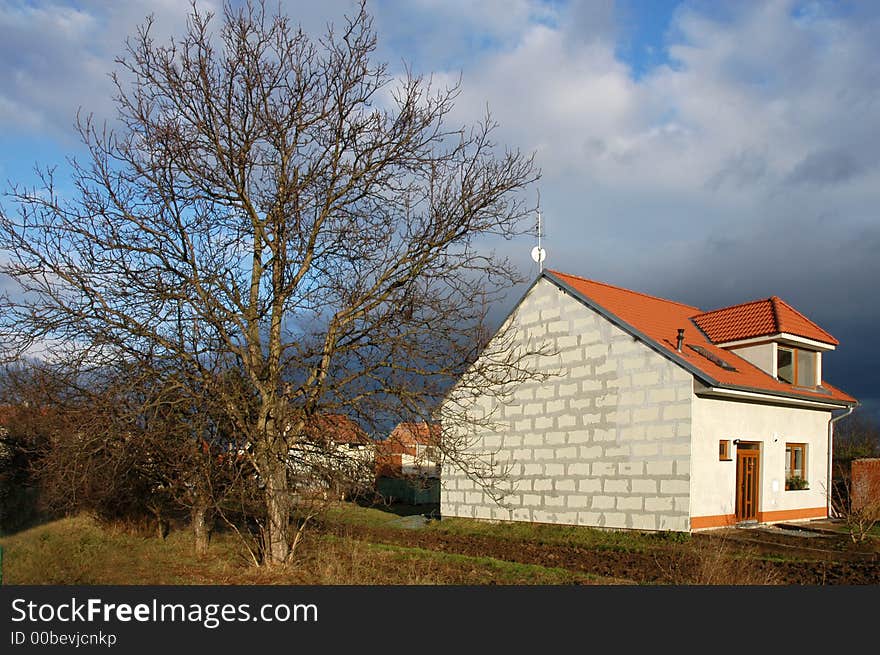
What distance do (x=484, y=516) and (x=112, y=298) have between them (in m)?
14.7

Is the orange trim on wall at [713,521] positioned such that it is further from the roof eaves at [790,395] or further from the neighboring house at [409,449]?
the neighboring house at [409,449]

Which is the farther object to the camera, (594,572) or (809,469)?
(809,469)

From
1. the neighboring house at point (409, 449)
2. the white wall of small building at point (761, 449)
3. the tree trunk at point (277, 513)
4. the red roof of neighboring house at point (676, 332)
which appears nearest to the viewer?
the tree trunk at point (277, 513)

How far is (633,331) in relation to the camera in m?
19.2

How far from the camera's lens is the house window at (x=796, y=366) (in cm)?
2211

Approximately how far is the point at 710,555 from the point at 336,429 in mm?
6331

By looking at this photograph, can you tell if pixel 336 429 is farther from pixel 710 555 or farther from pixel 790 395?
pixel 790 395

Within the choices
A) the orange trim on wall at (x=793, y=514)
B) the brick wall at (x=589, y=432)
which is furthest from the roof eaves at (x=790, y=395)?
the orange trim on wall at (x=793, y=514)

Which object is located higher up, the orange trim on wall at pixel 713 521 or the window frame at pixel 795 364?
the window frame at pixel 795 364

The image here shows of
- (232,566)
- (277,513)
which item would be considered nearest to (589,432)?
(232,566)

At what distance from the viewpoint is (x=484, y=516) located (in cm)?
2264

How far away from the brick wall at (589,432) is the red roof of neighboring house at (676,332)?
37 centimetres
